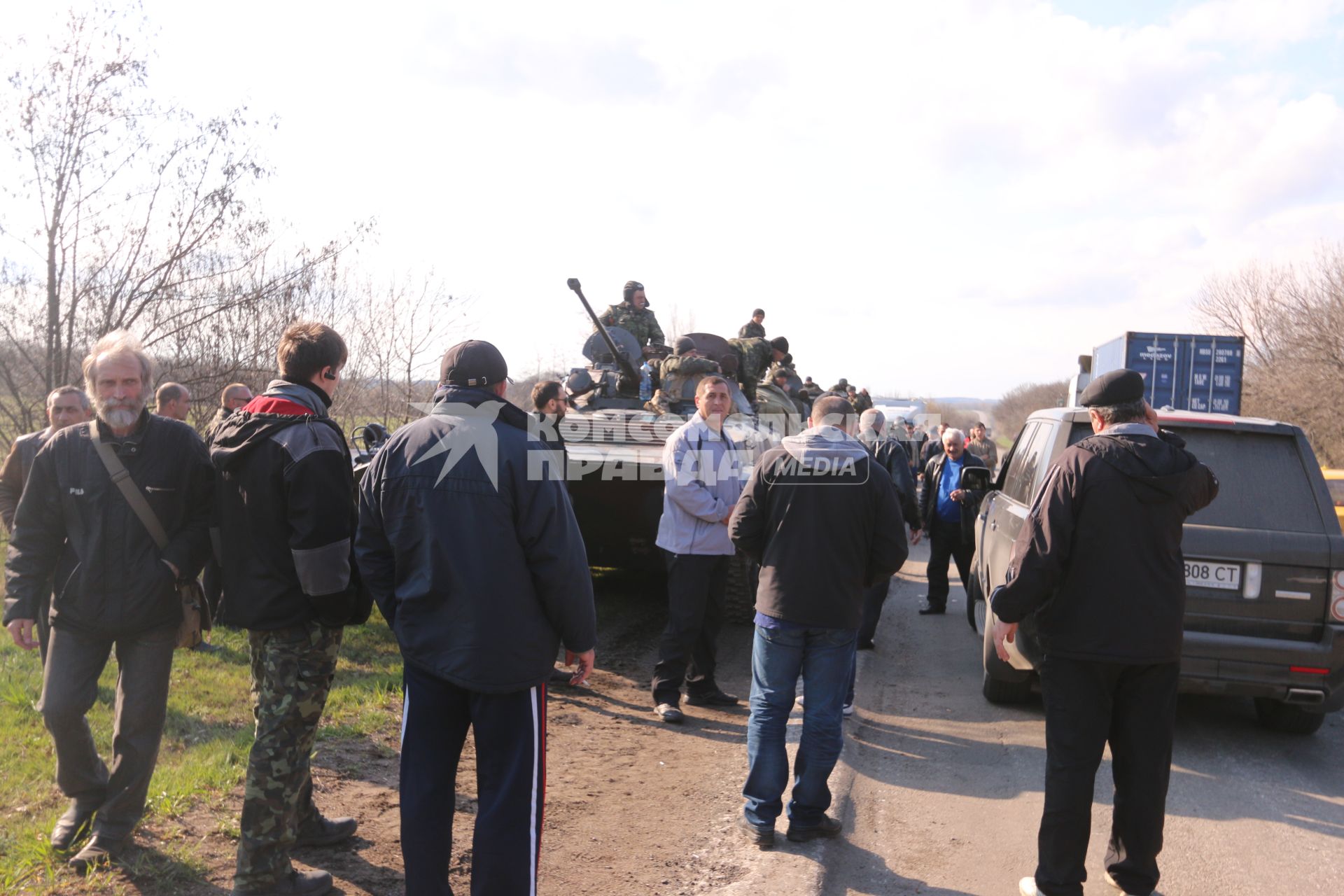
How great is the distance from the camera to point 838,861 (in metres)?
3.92

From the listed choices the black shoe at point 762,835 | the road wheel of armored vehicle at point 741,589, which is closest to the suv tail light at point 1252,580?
the black shoe at point 762,835

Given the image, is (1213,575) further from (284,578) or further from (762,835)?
(284,578)

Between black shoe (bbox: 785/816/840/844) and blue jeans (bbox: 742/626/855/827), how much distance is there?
0.06 ft

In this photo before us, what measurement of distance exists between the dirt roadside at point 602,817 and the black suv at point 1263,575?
5.56ft

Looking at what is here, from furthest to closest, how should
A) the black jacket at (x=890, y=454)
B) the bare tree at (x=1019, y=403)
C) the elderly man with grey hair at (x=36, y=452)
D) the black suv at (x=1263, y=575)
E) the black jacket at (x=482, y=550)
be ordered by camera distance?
the bare tree at (x=1019, y=403)
the black jacket at (x=890, y=454)
the black suv at (x=1263, y=575)
the elderly man with grey hair at (x=36, y=452)
the black jacket at (x=482, y=550)

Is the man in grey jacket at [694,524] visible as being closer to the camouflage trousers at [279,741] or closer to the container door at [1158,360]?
the camouflage trousers at [279,741]

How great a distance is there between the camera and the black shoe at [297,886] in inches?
130

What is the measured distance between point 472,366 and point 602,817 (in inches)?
86.9

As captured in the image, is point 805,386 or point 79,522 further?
point 805,386

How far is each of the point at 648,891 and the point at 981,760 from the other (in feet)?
7.36

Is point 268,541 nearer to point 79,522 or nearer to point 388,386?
point 79,522

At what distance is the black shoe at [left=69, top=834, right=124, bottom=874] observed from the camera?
11.4 ft

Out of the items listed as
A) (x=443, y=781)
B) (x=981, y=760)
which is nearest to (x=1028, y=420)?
(x=981, y=760)

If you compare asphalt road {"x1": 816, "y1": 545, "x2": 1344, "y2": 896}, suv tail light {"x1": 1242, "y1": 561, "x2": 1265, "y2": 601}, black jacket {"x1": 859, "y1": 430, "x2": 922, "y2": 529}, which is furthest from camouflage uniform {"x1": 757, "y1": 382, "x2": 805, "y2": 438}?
suv tail light {"x1": 1242, "y1": 561, "x2": 1265, "y2": 601}
